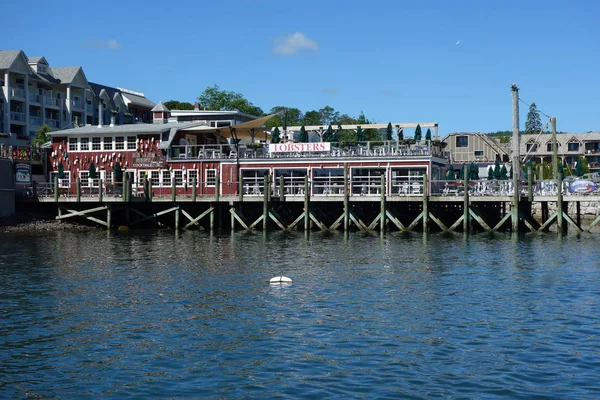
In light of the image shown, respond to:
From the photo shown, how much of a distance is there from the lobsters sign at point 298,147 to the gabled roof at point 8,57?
42.2 metres

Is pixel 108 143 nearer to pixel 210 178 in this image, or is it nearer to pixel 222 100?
pixel 210 178

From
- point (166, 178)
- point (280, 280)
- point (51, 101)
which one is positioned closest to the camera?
point (280, 280)

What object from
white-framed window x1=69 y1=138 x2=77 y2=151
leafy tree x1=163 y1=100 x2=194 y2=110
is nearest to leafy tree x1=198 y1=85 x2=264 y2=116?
leafy tree x1=163 y1=100 x2=194 y2=110

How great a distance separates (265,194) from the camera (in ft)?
181

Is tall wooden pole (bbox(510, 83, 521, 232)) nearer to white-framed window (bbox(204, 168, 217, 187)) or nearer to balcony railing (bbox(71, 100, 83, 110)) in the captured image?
white-framed window (bbox(204, 168, 217, 187))

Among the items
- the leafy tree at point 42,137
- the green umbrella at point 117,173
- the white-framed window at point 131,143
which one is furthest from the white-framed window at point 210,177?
the leafy tree at point 42,137

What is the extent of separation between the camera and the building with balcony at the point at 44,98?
88.4 meters

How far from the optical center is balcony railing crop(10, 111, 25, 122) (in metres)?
A: 89.6

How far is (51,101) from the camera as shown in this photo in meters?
97.1

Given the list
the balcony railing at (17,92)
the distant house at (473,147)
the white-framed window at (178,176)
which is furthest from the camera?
the distant house at (473,147)

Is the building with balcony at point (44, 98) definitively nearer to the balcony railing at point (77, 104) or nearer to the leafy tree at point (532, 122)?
the balcony railing at point (77, 104)

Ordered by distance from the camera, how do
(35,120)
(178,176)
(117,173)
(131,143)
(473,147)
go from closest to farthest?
(117,173) < (178,176) < (131,143) < (35,120) < (473,147)

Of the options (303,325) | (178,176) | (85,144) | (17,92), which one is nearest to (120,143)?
(85,144)

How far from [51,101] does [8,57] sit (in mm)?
8680
